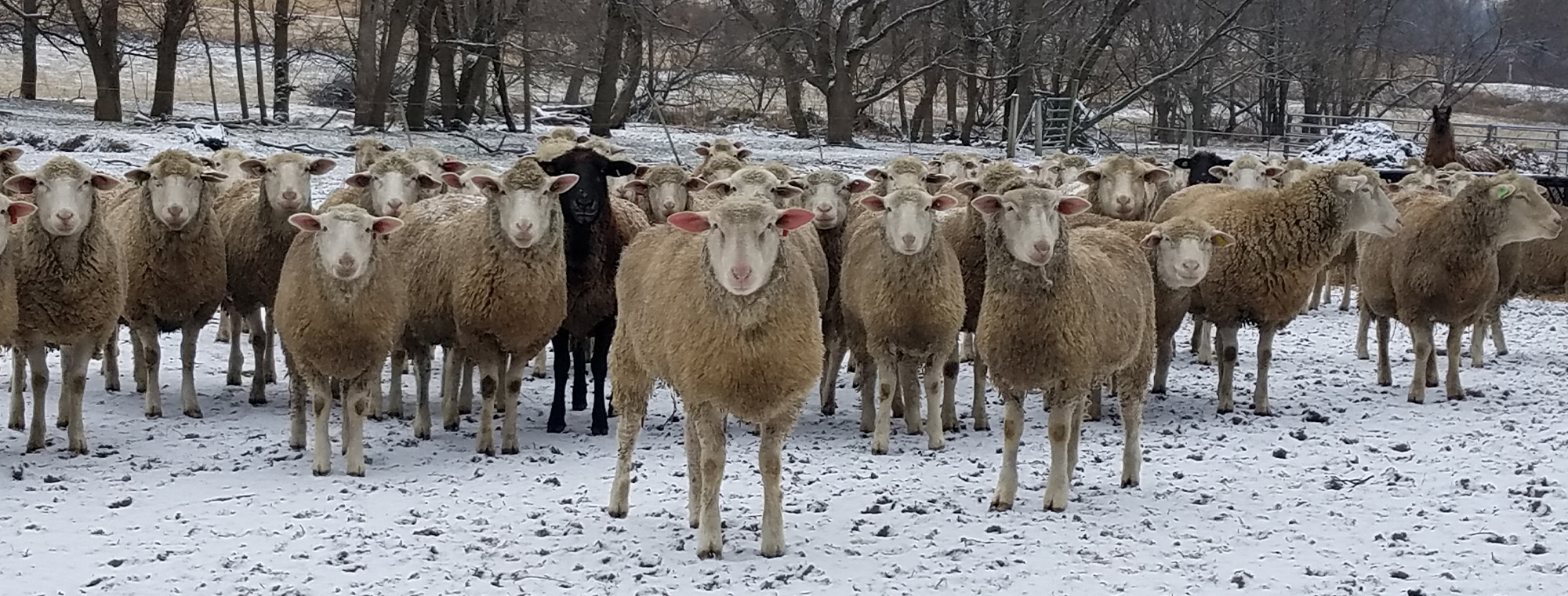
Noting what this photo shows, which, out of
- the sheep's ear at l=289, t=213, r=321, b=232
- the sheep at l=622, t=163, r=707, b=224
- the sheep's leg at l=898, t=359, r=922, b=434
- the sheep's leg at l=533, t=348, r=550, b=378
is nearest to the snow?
the sheep at l=622, t=163, r=707, b=224

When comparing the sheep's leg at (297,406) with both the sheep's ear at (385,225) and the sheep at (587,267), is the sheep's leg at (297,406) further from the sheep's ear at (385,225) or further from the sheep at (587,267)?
the sheep at (587,267)

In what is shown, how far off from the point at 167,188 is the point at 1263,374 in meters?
7.18

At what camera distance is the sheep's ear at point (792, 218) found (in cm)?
591

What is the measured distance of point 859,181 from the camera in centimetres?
1002

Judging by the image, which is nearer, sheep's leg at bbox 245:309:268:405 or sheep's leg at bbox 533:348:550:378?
sheep's leg at bbox 245:309:268:405

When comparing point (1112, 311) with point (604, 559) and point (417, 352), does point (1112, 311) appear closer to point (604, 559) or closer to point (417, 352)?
point (604, 559)

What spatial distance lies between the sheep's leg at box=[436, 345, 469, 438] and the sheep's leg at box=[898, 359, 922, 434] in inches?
106

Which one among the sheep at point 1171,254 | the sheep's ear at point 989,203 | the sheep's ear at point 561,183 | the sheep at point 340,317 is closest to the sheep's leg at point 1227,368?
the sheep at point 1171,254

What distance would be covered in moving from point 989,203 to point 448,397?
3.87 m

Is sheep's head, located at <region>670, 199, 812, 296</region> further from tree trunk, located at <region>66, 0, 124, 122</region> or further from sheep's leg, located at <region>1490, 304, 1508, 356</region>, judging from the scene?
tree trunk, located at <region>66, 0, 124, 122</region>

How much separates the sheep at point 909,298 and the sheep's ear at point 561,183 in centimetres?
179

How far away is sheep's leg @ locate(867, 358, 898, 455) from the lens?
8.29m

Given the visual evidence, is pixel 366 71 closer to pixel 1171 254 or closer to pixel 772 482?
pixel 1171 254

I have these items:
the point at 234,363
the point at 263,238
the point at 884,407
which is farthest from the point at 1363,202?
the point at 234,363
